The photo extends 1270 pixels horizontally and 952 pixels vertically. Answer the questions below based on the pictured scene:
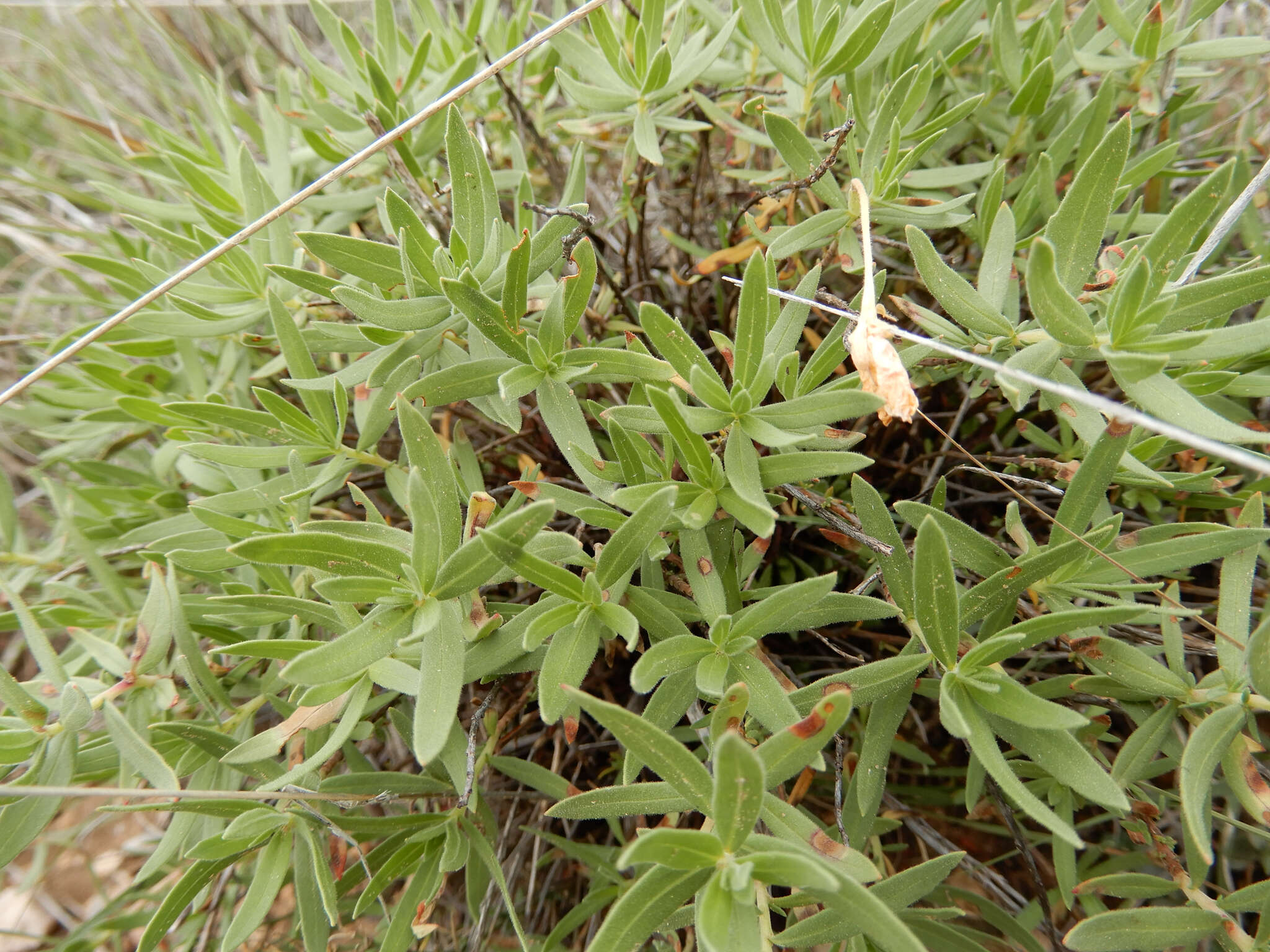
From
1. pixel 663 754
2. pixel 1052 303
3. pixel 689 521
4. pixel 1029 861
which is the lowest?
pixel 1029 861

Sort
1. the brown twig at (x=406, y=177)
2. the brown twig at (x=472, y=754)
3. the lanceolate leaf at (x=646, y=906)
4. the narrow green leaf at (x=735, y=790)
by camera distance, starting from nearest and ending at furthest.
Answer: the narrow green leaf at (x=735, y=790), the lanceolate leaf at (x=646, y=906), the brown twig at (x=472, y=754), the brown twig at (x=406, y=177)

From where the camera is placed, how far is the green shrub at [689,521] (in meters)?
1.07

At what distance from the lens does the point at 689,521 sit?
110 centimetres

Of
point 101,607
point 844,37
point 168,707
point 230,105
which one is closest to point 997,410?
point 844,37

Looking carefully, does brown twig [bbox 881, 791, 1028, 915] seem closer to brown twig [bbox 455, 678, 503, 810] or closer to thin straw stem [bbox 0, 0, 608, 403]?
brown twig [bbox 455, 678, 503, 810]

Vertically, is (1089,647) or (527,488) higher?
(527,488)

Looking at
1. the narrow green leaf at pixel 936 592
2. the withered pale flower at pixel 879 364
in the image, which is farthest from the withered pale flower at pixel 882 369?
the narrow green leaf at pixel 936 592

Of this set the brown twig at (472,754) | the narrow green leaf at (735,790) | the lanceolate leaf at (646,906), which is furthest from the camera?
A: the brown twig at (472,754)

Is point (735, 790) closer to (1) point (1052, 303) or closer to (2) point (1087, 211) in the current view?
(1) point (1052, 303)

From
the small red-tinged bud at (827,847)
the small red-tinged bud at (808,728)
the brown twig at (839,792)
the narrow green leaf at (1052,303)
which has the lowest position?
the brown twig at (839,792)

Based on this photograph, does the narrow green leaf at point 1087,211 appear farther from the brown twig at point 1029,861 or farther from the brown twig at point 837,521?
the brown twig at point 1029,861

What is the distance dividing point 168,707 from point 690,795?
957 millimetres

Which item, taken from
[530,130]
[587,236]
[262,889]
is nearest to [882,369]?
[587,236]

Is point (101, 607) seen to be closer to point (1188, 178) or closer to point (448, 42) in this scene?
point (448, 42)
